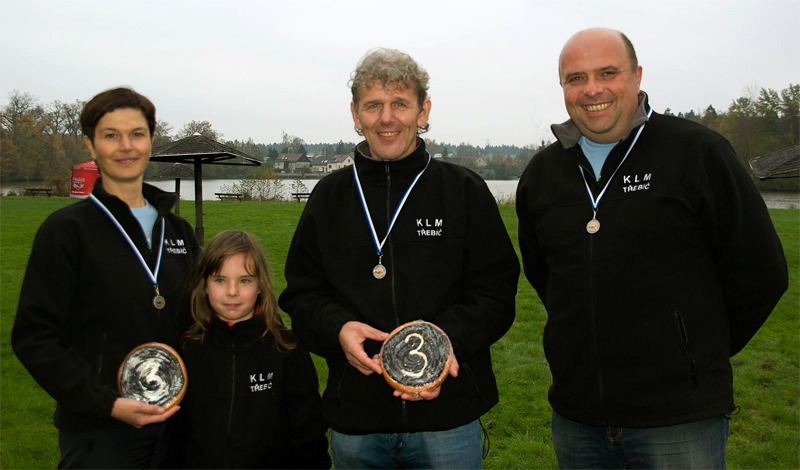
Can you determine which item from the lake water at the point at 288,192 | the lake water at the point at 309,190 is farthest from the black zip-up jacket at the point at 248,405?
the lake water at the point at 288,192

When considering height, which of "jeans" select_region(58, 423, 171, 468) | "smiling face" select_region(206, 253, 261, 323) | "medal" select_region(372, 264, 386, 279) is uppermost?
"medal" select_region(372, 264, 386, 279)

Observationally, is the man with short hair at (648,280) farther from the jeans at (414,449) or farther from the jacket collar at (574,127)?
the jeans at (414,449)

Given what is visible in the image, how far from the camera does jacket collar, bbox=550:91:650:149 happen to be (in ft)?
9.77

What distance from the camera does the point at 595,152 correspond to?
3.19 meters

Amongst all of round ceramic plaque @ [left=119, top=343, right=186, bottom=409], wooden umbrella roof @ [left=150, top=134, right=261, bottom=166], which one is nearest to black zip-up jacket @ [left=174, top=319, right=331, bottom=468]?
round ceramic plaque @ [left=119, top=343, right=186, bottom=409]

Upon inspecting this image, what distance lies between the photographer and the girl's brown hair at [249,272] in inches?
132

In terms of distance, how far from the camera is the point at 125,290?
2936 millimetres

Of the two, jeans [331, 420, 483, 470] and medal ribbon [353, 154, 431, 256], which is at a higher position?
medal ribbon [353, 154, 431, 256]

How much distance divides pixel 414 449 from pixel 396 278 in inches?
31.8

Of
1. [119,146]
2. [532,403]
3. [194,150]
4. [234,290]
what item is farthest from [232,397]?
[194,150]

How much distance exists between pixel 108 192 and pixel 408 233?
163 cm

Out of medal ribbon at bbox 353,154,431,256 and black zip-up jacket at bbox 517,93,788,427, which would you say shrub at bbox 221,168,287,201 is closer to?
medal ribbon at bbox 353,154,431,256

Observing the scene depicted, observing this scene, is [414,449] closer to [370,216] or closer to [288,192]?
[370,216]

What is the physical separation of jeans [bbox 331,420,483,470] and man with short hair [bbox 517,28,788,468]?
0.58m
